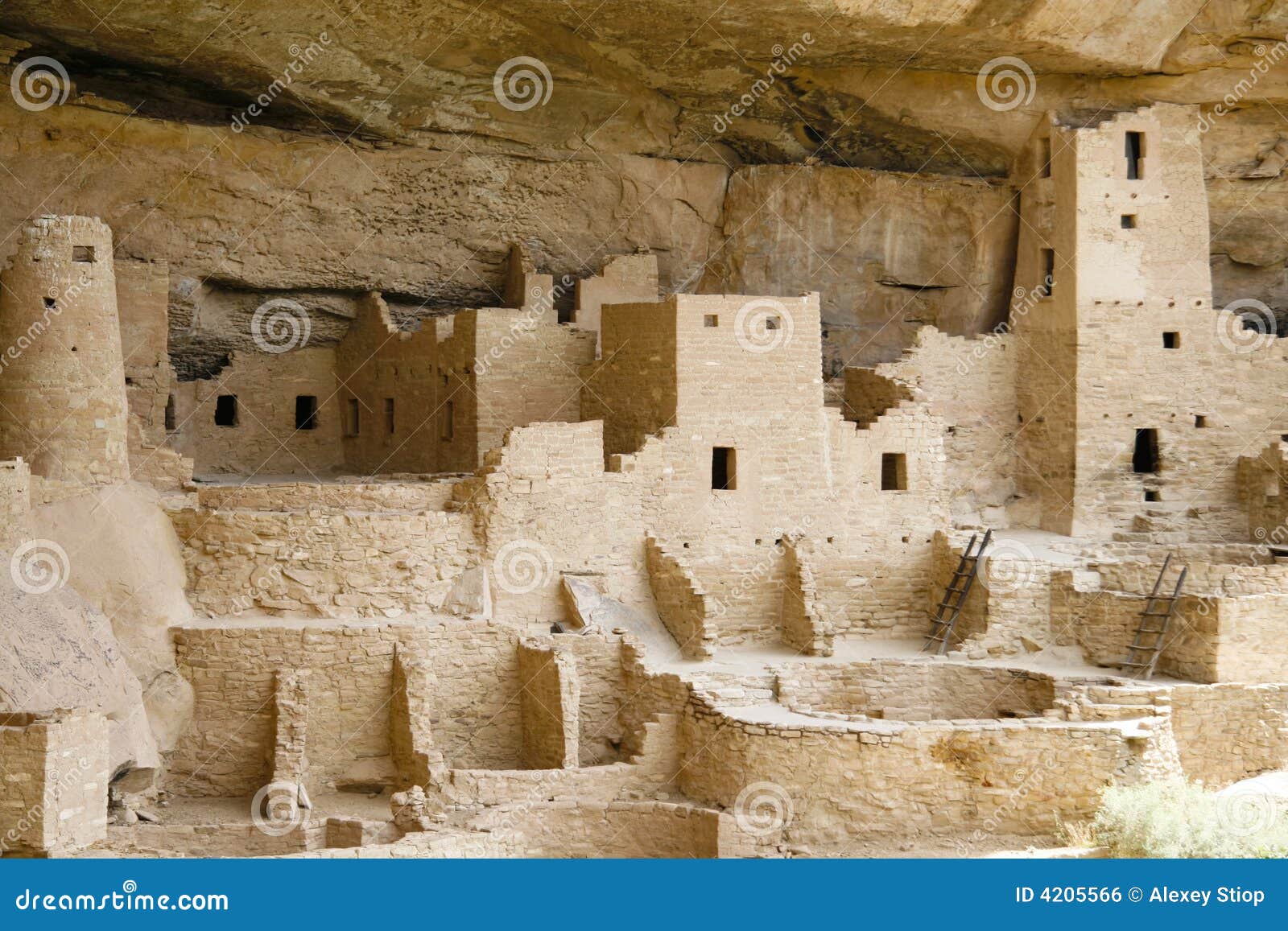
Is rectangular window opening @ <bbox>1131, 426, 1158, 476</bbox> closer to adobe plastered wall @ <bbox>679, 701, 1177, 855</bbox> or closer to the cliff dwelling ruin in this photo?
the cliff dwelling ruin

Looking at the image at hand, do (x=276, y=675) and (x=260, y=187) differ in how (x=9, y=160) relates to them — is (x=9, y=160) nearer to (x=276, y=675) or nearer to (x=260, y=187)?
(x=260, y=187)

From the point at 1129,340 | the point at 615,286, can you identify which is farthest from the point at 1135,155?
the point at 615,286

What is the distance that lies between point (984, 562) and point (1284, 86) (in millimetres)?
8228

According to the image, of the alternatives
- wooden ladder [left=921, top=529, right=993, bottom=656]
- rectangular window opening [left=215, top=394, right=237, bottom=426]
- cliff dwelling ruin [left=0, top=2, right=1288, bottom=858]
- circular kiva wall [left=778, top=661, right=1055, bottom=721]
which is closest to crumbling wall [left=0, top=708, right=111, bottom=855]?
cliff dwelling ruin [left=0, top=2, right=1288, bottom=858]

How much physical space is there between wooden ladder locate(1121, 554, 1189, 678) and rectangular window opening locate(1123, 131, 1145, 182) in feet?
20.8

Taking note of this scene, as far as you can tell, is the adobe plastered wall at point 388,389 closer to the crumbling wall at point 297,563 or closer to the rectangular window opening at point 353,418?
the rectangular window opening at point 353,418

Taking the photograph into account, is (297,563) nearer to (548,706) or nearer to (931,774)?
(548,706)

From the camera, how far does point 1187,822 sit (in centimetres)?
1634

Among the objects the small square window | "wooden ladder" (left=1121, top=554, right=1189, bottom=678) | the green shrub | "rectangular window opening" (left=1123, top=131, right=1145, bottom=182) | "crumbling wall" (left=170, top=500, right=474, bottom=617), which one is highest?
"rectangular window opening" (left=1123, top=131, right=1145, bottom=182)

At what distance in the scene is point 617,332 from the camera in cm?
2291

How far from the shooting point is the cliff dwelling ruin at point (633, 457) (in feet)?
59.6

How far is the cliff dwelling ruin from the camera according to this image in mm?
18156

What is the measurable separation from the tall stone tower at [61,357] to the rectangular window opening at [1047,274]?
12.4m

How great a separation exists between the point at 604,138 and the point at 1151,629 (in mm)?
9745
